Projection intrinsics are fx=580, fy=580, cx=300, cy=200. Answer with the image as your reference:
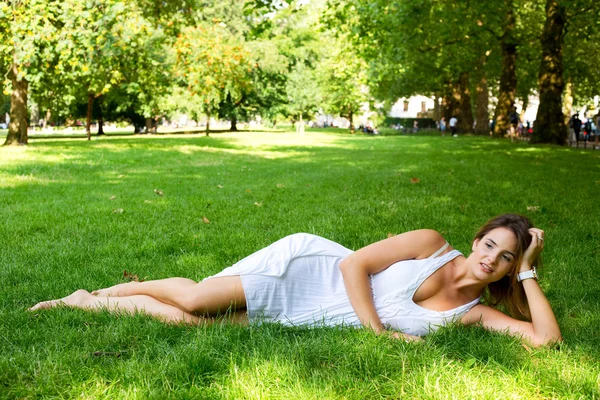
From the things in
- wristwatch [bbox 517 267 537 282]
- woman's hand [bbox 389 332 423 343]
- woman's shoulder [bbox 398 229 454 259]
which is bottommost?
woman's hand [bbox 389 332 423 343]

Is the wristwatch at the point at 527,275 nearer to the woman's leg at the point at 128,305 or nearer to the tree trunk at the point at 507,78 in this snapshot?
the woman's leg at the point at 128,305

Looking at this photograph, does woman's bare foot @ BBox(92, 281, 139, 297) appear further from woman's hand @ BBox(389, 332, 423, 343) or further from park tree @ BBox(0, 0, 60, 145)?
park tree @ BBox(0, 0, 60, 145)

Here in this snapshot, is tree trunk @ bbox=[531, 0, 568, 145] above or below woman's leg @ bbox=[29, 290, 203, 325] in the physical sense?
above

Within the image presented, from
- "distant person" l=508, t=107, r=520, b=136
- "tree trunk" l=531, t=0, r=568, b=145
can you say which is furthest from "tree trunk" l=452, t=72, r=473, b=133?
"tree trunk" l=531, t=0, r=568, b=145

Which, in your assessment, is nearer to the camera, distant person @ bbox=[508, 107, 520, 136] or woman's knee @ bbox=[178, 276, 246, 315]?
woman's knee @ bbox=[178, 276, 246, 315]

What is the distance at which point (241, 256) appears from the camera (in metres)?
5.84

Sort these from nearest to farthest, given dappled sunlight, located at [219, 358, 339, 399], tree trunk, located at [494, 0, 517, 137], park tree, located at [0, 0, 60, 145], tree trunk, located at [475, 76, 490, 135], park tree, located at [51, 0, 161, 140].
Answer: dappled sunlight, located at [219, 358, 339, 399] → park tree, located at [51, 0, 161, 140] → park tree, located at [0, 0, 60, 145] → tree trunk, located at [494, 0, 517, 137] → tree trunk, located at [475, 76, 490, 135]

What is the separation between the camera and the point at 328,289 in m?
3.90

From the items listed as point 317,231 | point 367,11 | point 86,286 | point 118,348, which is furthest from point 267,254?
point 367,11

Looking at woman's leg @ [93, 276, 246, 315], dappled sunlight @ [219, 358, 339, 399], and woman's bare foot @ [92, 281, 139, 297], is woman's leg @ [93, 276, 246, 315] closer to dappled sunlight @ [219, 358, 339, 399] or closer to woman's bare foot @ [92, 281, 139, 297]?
woman's bare foot @ [92, 281, 139, 297]

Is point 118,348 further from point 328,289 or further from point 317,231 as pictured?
point 317,231

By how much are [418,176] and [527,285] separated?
949cm

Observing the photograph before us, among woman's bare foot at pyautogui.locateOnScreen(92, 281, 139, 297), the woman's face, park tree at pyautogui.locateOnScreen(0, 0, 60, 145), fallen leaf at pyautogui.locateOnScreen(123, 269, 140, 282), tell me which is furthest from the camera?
park tree at pyautogui.locateOnScreen(0, 0, 60, 145)

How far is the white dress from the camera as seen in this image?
12.2ft
